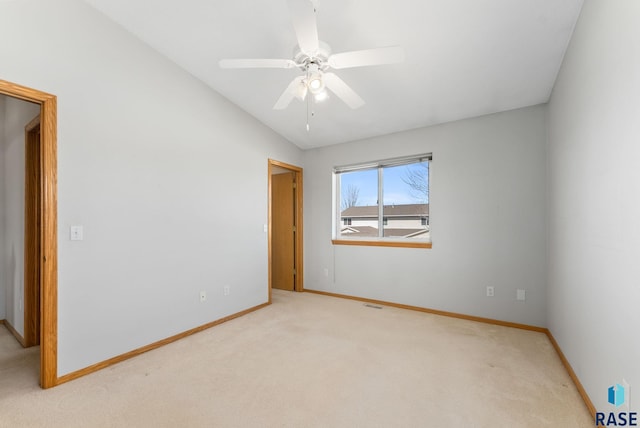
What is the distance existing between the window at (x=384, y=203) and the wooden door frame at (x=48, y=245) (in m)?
3.18

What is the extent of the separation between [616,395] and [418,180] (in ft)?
9.00

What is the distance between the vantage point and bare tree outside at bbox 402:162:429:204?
12.2ft

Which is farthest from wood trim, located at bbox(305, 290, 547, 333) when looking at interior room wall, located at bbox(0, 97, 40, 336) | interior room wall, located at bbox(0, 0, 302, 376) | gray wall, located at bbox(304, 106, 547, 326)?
interior room wall, located at bbox(0, 97, 40, 336)

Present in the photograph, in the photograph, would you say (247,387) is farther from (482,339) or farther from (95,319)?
(482,339)

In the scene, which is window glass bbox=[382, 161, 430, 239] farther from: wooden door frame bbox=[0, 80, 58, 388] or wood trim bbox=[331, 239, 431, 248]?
wooden door frame bbox=[0, 80, 58, 388]

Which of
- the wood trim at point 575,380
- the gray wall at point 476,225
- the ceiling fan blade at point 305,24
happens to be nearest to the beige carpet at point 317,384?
the wood trim at point 575,380

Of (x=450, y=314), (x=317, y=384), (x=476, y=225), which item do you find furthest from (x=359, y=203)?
(x=317, y=384)

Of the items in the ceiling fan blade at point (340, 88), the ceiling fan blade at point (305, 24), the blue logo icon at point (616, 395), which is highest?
the ceiling fan blade at point (305, 24)

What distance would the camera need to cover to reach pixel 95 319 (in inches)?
88.4

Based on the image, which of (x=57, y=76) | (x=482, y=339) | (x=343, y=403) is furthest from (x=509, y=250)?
(x=57, y=76)

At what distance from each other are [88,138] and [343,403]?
2.70 m

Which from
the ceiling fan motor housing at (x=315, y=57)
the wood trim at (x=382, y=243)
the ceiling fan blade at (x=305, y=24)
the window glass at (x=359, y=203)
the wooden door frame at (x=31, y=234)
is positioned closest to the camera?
the ceiling fan blade at (x=305, y=24)

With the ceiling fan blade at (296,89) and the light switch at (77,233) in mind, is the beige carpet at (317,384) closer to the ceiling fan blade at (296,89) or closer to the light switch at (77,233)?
the light switch at (77,233)

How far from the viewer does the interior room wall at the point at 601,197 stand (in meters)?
1.25
